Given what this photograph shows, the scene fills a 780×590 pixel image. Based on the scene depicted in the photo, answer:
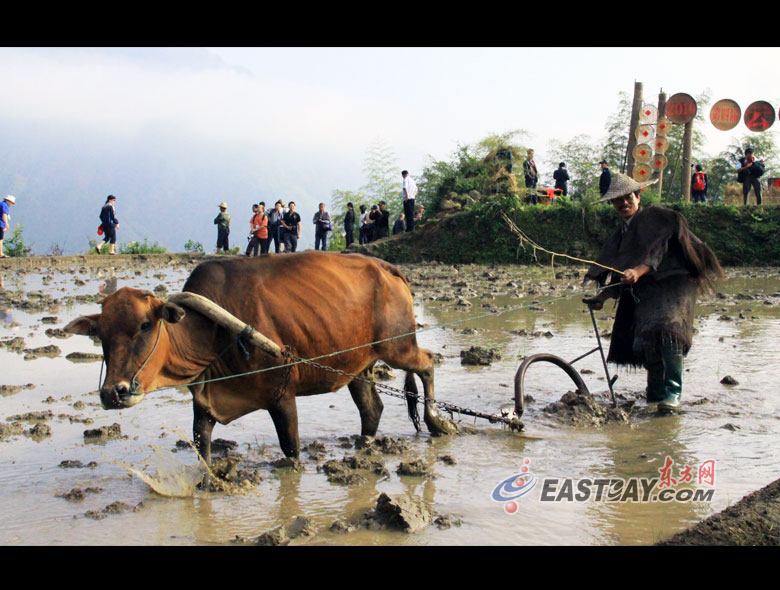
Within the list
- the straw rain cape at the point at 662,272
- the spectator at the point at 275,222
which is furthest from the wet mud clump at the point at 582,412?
the spectator at the point at 275,222

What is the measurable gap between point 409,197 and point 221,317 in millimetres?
20917

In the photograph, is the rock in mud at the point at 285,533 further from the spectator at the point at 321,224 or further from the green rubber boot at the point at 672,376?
the spectator at the point at 321,224

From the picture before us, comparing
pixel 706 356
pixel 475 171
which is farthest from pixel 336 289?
pixel 475 171

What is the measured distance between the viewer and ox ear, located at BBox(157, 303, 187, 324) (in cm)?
527

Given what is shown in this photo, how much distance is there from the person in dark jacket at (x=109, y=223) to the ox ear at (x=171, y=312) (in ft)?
63.2

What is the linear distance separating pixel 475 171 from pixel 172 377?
22.6 m

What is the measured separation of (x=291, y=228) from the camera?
26031 millimetres

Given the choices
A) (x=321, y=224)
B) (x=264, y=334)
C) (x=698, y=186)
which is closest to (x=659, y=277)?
(x=264, y=334)

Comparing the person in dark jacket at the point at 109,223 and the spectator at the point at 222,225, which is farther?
the spectator at the point at 222,225

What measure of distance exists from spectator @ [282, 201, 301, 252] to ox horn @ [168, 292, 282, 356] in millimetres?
20403

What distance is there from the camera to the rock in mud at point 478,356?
9789 mm

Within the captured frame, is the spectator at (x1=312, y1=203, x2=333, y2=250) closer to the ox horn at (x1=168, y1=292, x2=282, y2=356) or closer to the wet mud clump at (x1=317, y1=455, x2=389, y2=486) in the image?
the wet mud clump at (x1=317, y1=455, x2=389, y2=486)

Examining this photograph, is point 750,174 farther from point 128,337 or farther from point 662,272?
point 128,337

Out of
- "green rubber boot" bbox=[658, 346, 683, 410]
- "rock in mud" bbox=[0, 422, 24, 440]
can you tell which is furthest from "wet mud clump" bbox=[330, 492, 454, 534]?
"rock in mud" bbox=[0, 422, 24, 440]
